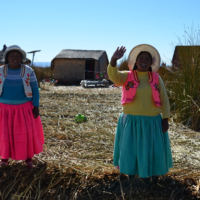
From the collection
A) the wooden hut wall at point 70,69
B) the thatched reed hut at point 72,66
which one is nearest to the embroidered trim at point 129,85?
the thatched reed hut at point 72,66

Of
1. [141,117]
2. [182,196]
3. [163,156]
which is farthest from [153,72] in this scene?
[182,196]

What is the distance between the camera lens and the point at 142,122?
235 cm

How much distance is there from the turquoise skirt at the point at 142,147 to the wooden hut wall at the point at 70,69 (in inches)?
686

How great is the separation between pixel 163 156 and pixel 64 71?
17983 millimetres

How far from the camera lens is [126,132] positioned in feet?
7.70

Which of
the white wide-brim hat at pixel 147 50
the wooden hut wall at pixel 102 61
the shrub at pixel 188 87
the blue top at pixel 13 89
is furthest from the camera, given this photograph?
the wooden hut wall at pixel 102 61

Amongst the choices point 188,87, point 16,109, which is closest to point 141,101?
point 16,109

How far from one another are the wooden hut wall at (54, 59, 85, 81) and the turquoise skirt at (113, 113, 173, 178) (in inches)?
686

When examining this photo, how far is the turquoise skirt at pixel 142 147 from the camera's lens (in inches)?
90.8

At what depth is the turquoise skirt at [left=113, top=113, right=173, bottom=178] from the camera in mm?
2307

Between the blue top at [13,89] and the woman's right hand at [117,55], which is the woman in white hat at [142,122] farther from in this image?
the blue top at [13,89]

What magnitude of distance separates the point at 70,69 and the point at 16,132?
1723cm

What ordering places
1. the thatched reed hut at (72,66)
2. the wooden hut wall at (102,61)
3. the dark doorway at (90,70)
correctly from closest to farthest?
the thatched reed hut at (72,66)
the wooden hut wall at (102,61)
the dark doorway at (90,70)

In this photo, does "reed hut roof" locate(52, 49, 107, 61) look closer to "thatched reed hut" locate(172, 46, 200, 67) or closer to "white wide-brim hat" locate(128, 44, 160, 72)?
"thatched reed hut" locate(172, 46, 200, 67)
